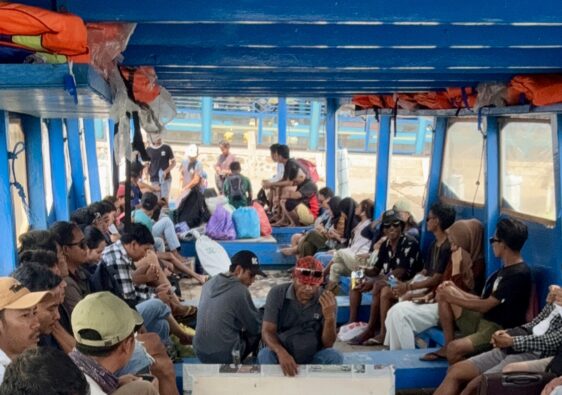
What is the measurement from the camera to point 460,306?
5.42 meters

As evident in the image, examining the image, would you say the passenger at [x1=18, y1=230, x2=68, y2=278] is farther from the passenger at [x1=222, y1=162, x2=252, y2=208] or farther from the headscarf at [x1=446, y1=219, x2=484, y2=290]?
the passenger at [x1=222, y1=162, x2=252, y2=208]

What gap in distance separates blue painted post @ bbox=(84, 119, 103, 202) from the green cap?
622 centimetres

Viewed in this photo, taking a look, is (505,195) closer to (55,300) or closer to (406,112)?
(406,112)

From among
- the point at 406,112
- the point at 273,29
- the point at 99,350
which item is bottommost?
the point at 99,350

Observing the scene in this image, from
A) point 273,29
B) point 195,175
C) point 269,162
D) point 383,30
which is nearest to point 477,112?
point 383,30

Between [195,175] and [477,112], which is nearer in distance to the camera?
[477,112]

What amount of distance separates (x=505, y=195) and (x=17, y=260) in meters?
4.15

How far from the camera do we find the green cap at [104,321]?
3008 millimetres

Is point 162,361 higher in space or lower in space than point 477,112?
lower

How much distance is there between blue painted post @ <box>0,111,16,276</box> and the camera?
4.54m

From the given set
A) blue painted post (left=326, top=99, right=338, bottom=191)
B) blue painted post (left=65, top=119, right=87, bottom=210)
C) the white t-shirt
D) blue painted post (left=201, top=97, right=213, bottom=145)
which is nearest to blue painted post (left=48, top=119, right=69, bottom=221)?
blue painted post (left=65, top=119, right=87, bottom=210)

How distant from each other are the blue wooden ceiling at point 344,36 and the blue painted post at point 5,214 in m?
0.94

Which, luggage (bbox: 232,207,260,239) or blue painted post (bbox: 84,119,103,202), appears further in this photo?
luggage (bbox: 232,207,260,239)

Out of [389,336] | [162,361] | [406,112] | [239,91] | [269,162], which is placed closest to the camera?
[162,361]
